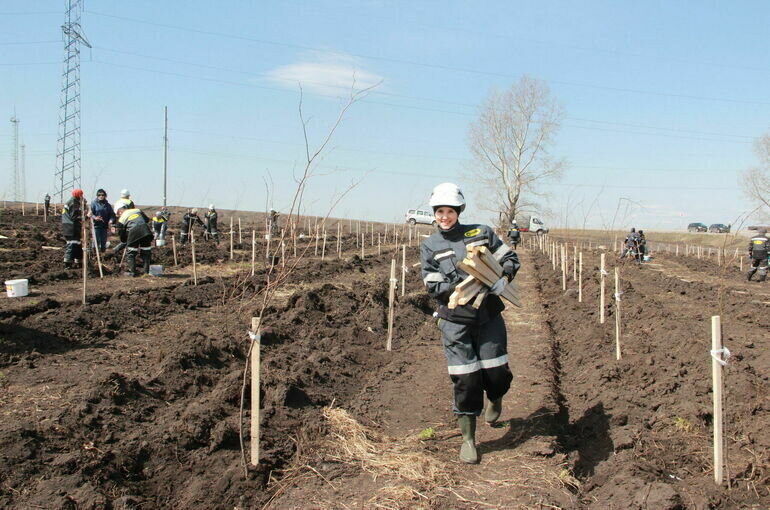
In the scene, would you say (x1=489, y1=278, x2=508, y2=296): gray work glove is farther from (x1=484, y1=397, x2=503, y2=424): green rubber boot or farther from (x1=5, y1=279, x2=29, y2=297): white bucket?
(x1=5, y1=279, x2=29, y2=297): white bucket

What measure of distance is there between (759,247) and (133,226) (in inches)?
628

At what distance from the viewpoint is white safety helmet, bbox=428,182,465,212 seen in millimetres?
3885

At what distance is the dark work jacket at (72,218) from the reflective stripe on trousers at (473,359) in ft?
34.9

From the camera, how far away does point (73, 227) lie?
41.1 ft

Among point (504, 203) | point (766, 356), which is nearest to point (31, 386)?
point (766, 356)

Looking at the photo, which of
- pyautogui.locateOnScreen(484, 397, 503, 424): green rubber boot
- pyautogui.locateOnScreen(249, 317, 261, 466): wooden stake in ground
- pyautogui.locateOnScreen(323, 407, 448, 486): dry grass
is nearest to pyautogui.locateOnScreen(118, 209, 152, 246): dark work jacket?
pyautogui.locateOnScreen(323, 407, 448, 486): dry grass

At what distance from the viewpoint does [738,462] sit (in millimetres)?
3855

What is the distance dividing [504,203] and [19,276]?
1449 inches

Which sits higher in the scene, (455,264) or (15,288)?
(455,264)

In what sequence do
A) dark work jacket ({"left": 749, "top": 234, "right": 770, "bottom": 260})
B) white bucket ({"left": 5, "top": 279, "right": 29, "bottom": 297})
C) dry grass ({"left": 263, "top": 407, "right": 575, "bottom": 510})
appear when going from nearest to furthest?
dry grass ({"left": 263, "top": 407, "right": 575, "bottom": 510}) < white bucket ({"left": 5, "top": 279, "right": 29, "bottom": 297}) < dark work jacket ({"left": 749, "top": 234, "right": 770, "bottom": 260})

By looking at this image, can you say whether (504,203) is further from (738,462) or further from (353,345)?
(738,462)

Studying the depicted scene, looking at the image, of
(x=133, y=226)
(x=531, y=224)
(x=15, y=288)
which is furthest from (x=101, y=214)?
(x=531, y=224)

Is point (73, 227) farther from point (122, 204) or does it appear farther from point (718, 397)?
point (718, 397)

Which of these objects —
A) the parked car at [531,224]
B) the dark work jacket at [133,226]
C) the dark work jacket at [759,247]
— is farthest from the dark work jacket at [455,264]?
the parked car at [531,224]
